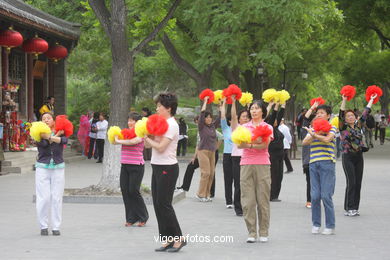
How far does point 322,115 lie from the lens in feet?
33.0

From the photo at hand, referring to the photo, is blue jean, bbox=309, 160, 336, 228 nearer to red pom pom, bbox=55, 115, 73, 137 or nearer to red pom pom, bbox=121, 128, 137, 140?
red pom pom, bbox=121, 128, 137, 140

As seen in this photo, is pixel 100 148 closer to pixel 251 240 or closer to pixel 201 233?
pixel 201 233

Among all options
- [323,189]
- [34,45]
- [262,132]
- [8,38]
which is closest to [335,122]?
[323,189]

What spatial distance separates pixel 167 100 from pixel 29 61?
740 inches

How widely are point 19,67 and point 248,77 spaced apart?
13.9 metres

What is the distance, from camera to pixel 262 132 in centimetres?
853

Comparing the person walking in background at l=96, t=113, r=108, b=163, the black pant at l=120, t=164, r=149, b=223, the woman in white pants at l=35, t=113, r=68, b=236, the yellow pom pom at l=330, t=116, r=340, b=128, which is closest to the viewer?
the woman in white pants at l=35, t=113, r=68, b=236

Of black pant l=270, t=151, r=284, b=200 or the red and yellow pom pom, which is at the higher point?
the red and yellow pom pom

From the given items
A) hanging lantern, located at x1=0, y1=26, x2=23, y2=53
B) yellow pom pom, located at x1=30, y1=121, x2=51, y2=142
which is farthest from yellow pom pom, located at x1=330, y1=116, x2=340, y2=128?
hanging lantern, located at x1=0, y1=26, x2=23, y2=53

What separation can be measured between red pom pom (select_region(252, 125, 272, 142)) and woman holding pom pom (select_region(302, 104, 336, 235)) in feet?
4.24

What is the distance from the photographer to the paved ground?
8211 mm

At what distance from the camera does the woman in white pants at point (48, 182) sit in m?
9.48

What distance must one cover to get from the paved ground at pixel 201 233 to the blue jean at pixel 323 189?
243 mm

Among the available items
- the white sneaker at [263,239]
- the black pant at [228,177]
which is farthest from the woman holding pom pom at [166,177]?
the black pant at [228,177]
